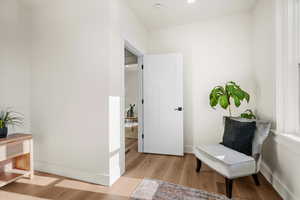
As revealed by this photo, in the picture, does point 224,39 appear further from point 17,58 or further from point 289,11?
point 17,58

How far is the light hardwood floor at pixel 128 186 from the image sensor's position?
1775 mm

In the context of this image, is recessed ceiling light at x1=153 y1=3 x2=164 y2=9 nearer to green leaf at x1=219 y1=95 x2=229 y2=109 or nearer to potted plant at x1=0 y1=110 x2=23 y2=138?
green leaf at x1=219 y1=95 x2=229 y2=109

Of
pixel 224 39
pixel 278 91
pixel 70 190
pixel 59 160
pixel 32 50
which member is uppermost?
pixel 224 39

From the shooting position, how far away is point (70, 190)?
1.89 m

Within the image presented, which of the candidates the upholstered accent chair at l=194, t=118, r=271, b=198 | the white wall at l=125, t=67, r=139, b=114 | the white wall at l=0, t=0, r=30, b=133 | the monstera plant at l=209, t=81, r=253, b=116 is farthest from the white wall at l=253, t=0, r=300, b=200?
the white wall at l=125, t=67, r=139, b=114

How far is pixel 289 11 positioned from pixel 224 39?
1.34 m

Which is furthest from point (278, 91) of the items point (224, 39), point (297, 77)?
point (224, 39)

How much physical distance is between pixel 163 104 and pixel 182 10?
178cm

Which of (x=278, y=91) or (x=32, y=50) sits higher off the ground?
(x=32, y=50)

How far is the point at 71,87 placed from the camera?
2.22 metres

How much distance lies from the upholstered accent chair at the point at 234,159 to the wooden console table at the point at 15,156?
2.39m

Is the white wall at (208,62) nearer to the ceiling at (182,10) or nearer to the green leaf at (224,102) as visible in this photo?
the ceiling at (182,10)

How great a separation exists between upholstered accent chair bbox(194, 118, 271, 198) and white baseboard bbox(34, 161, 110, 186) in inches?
53.1

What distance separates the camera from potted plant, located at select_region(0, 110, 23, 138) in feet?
6.52
